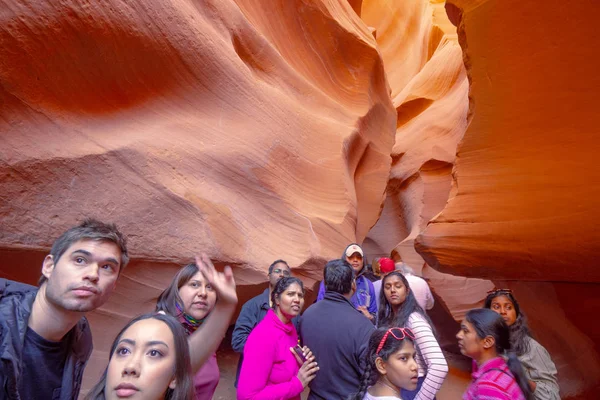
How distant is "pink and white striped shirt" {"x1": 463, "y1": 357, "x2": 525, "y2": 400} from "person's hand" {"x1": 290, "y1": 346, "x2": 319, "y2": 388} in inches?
31.2

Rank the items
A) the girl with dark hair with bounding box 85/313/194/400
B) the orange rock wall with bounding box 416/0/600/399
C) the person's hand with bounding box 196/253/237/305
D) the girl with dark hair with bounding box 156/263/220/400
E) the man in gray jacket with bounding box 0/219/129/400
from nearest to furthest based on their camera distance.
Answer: the girl with dark hair with bounding box 85/313/194/400 < the man in gray jacket with bounding box 0/219/129/400 < the person's hand with bounding box 196/253/237/305 < the girl with dark hair with bounding box 156/263/220/400 < the orange rock wall with bounding box 416/0/600/399

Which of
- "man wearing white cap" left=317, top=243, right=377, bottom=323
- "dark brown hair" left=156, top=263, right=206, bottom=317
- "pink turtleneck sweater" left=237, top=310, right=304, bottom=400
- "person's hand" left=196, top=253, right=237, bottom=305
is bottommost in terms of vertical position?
"pink turtleneck sweater" left=237, top=310, right=304, bottom=400

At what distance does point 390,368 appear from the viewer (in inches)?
73.0

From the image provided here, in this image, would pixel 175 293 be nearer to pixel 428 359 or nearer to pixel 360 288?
pixel 428 359

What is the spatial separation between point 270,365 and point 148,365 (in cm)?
115

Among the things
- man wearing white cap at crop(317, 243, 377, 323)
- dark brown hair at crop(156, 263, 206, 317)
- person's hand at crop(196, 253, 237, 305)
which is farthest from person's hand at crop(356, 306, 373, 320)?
person's hand at crop(196, 253, 237, 305)

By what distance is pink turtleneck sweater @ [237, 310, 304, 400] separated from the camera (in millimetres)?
2270

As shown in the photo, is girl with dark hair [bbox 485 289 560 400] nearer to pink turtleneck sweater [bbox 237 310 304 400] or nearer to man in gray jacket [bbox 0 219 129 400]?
pink turtleneck sweater [bbox 237 310 304 400]

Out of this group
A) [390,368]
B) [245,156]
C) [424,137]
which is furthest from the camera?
[424,137]

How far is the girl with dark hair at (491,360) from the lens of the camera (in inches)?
80.6

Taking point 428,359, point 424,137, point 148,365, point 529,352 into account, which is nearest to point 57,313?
point 148,365

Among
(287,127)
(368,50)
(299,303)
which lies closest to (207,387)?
(299,303)

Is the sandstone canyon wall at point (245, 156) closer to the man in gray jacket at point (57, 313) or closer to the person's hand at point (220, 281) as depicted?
the man in gray jacket at point (57, 313)

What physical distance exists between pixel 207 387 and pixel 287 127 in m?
3.74
